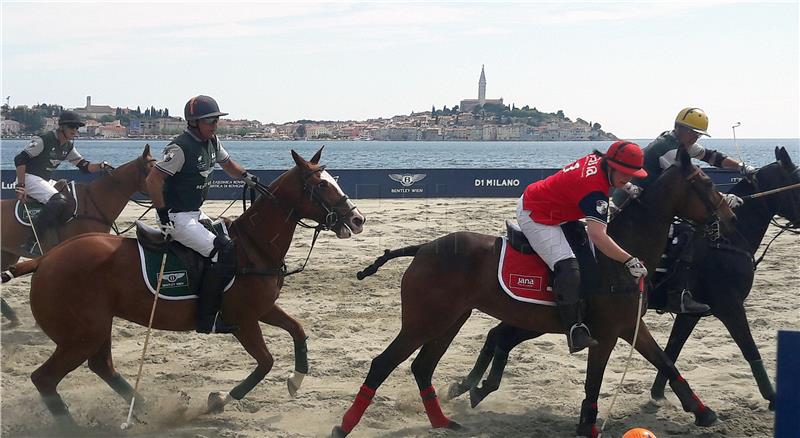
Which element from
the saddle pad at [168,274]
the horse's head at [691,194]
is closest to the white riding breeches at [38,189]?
the saddle pad at [168,274]

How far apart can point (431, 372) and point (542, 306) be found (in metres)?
1.17

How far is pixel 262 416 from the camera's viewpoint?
24.8 feet

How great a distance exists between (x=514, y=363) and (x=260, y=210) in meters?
3.34

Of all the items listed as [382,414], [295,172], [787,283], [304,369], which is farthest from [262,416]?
[787,283]

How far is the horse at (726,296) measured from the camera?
7.95m

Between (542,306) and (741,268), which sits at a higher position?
(741,268)

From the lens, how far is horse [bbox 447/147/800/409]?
7949 mm

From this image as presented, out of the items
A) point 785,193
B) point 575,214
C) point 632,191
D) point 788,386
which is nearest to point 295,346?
point 575,214

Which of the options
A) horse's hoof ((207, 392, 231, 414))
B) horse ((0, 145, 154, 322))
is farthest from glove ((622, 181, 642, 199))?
horse ((0, 145, 154, 322))

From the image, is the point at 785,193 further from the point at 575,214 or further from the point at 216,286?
the point at 216,286

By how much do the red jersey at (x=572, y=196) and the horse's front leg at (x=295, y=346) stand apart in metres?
2.53

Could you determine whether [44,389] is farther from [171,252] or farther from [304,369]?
[304,369]

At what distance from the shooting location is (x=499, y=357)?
316 inches

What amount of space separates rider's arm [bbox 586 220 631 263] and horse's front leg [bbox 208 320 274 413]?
10.2 ft
